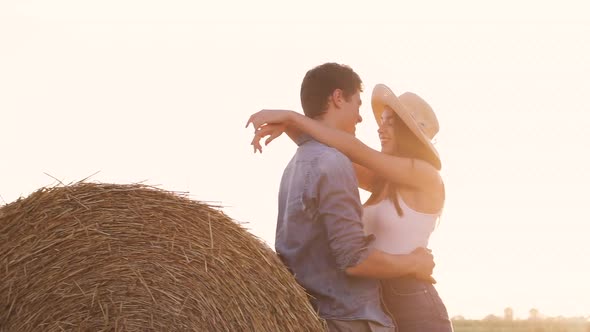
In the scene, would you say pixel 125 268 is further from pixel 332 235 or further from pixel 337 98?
pixel 337 98

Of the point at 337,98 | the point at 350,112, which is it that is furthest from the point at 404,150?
the point at 337,98

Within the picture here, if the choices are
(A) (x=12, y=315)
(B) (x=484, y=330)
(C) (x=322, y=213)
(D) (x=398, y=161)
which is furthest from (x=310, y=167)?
(B) (x=484, y=330)

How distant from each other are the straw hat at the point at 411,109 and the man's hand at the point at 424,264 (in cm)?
71

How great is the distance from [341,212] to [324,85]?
789 millimetres

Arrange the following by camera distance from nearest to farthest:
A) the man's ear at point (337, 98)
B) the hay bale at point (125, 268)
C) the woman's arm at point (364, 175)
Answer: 1. the hay bale at point (125, 268)
2. the man's ear at point (337, 98)
3. the woman's arm at point (364, 175)

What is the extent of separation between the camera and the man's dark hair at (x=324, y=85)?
19.7ft

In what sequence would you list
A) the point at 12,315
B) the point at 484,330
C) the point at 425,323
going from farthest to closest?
the point at 484,330 → the point at 425,323 → the point at 12,315

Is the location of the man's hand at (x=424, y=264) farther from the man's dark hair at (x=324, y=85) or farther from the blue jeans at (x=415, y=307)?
the man's dark hair at (x=324, y=85)

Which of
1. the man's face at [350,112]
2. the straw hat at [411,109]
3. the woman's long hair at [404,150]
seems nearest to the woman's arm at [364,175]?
the woman's long hair at [404,150]

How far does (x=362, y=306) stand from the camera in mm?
5691

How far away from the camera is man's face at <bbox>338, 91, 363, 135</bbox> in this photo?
6043 millimetres

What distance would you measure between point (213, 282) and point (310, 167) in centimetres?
78

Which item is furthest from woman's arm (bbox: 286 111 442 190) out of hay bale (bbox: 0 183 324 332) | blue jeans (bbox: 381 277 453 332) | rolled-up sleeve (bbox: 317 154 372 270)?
hay bale (bbox: 0 183 324 332)

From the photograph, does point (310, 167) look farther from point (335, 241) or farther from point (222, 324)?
point (222, 324)
